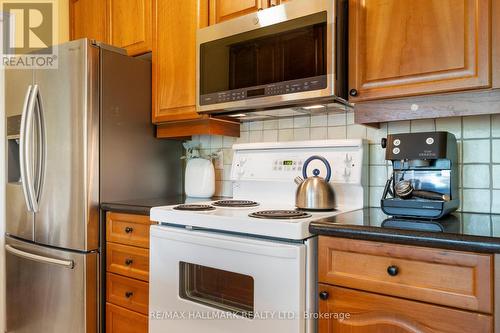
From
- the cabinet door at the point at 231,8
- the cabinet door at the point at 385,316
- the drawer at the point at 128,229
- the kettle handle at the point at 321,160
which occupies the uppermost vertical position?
the cabinet door at the point at 231,8

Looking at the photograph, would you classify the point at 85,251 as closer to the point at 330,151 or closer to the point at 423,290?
the point at 330,151

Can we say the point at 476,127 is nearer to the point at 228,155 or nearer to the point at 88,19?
the point at 228,155

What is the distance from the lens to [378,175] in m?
1.67

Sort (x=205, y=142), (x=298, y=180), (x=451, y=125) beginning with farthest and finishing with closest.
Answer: (x=205, y=142)
(x=298, y=180)
(x=451, y=125)

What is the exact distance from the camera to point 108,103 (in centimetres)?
188

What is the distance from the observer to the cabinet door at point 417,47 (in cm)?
119

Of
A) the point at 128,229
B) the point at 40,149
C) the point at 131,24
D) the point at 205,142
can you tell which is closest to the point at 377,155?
the point at 205,142

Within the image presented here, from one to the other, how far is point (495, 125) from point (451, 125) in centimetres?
15

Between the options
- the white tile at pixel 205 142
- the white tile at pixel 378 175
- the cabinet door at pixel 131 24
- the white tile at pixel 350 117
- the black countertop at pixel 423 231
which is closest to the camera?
the black countertop at pixel 423 231

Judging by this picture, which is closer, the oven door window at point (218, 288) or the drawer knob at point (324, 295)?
the drawer knob at point (324, 295)

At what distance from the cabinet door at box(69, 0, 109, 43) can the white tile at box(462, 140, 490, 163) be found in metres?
2.07

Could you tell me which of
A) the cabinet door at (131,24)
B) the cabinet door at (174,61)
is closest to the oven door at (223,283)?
the cabinet door at (174,61)

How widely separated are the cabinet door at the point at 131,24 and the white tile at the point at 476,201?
178 cm

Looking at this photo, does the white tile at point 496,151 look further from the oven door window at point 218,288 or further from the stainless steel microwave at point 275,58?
the oven door window at point 218,288
